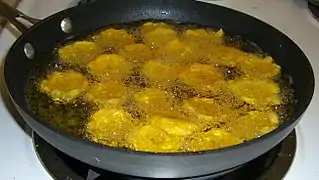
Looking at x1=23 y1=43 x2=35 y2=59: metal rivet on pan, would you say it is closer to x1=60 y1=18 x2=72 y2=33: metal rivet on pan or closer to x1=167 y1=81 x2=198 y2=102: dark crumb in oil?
x1=60 y1=18 x2=72 y2=33: metal rivet on pan

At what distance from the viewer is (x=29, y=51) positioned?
108cm

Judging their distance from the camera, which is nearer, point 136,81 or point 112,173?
point 112,173

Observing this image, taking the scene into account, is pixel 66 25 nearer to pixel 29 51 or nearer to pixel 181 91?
pixel 29 51

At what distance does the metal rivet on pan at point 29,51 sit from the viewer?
3.48 feet

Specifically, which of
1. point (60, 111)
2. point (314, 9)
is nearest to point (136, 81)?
point (60, 111)

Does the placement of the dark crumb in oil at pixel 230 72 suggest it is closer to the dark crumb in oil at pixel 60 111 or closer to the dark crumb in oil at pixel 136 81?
the dark crumb in oil at pixel 136 81

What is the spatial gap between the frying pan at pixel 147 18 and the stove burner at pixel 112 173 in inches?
3.4

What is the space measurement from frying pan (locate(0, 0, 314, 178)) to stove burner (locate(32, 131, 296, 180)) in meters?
0.09

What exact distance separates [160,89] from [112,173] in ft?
0.65

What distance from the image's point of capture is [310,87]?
95 centimetres

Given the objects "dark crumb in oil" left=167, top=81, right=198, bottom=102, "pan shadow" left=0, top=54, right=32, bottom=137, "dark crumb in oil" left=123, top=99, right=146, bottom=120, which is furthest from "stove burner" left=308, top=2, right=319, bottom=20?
"pan shadow" left=0, top=54, right=32, bottom=137

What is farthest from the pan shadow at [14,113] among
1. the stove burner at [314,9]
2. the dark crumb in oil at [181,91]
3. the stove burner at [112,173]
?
the stove burner at [314,9]

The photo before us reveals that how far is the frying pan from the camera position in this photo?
777 millimetres

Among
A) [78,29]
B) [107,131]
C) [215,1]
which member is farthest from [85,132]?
[215,1]
